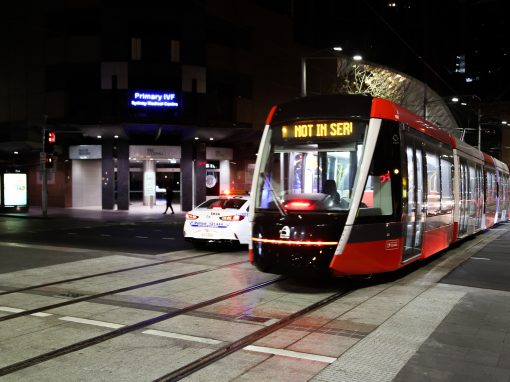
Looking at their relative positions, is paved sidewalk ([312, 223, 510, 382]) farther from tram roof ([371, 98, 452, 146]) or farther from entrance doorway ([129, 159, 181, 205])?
entrance doorway ([129, 159, 181, 205])

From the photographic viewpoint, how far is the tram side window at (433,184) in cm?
1141

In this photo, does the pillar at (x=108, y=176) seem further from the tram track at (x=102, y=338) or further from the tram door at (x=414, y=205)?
the tram track at (x=102, y=338)

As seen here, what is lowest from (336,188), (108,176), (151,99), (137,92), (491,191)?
(491,191)

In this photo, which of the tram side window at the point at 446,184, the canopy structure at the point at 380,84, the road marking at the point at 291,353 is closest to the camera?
the road marking at the point at 291,353

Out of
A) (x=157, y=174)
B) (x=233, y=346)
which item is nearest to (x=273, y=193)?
(x=233, y=346)

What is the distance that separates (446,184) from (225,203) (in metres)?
5.89

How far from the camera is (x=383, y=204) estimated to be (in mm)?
9008

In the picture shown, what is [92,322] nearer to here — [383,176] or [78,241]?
[383,176]

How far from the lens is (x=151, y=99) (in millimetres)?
31609

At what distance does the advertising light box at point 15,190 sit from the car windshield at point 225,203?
67.2 feet

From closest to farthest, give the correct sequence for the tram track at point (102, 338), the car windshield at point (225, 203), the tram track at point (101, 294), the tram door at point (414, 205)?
the tram track at point (102, 338)
the tram track at point (101, 294)
the tram door at point (414, 205)
the car windshield at point (225, 203)

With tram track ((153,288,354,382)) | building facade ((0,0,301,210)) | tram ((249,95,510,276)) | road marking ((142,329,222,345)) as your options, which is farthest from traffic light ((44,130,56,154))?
road marking ((142,329,222,345))

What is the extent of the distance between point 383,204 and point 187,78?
2543 centimetres

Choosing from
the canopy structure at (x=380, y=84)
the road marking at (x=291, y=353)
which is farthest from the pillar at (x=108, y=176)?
the road marking at (x=291, y=353)
